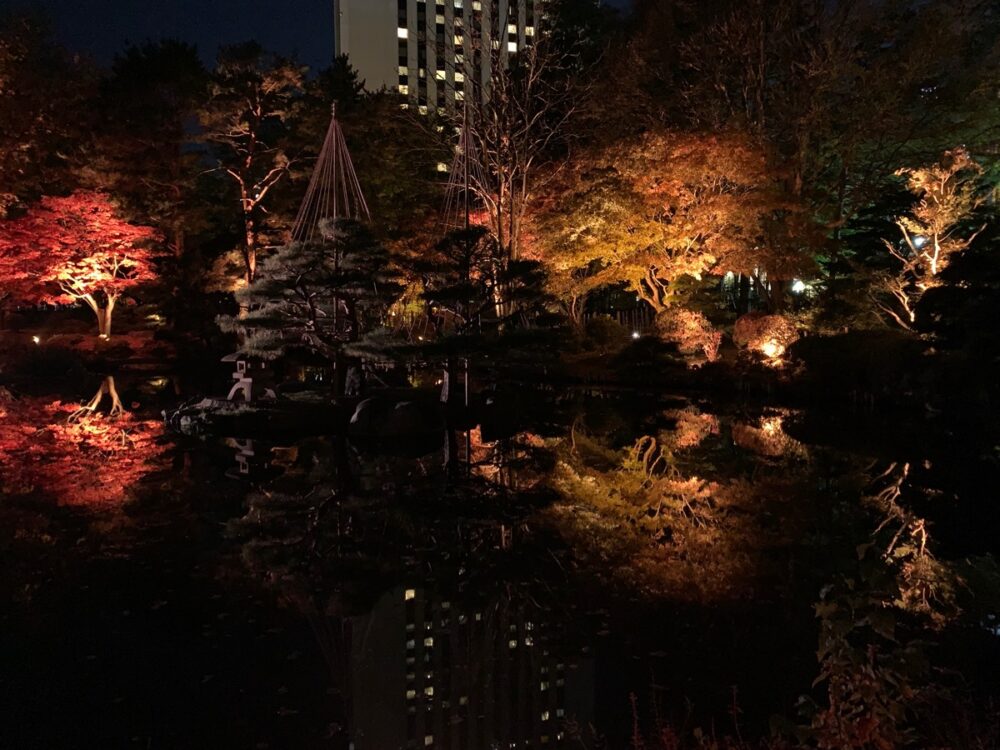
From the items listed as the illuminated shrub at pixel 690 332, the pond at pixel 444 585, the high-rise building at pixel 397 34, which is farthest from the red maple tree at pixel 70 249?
the high-rise building at pixel 397 34

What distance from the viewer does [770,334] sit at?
20469mm

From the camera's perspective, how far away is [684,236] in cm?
2220

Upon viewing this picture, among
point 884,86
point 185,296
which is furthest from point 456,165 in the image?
point 185,296

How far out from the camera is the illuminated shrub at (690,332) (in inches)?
845

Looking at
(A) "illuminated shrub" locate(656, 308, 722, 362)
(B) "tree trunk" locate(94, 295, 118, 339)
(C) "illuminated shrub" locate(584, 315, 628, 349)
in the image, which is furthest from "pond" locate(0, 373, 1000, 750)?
(B) "tree trunk" locate(94, 295, 118, 339)

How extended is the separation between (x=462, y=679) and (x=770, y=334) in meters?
17.8

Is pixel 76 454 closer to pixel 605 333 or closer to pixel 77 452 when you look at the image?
pixel 77 452

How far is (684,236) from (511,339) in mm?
9812

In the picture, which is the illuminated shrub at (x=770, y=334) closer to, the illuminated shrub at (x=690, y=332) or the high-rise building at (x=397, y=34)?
the illuminated shrub at (x=690, y=332)

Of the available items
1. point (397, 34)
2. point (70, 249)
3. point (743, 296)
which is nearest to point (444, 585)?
point (743, 296)

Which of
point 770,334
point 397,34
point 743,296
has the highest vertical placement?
point 397,34

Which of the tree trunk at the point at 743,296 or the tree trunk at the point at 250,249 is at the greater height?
the tree trunk at the point at 250,249

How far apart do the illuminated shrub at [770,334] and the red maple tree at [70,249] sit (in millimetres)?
22981

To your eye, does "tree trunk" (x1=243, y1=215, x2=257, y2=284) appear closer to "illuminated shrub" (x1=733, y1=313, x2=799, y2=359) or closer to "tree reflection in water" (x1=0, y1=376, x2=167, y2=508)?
"tree reflection in water" (x1=0, y1=376, x2=167, y2=508)
